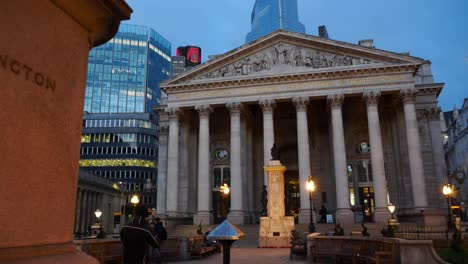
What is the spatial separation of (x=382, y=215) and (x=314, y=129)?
45.7ft

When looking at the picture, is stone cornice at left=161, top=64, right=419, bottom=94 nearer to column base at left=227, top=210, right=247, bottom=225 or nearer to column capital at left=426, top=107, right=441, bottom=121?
column capital at left=426, top=107, right=441, bottom=121

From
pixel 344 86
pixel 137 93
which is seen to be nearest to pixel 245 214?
pixel 344 86

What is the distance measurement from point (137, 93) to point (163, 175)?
82117 millimetres

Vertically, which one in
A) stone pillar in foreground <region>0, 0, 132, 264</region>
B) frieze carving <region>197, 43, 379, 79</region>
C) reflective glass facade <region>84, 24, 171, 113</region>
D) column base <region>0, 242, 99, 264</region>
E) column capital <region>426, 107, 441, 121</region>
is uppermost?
reflective glass facade <region>84, 24, 171, 113</region>

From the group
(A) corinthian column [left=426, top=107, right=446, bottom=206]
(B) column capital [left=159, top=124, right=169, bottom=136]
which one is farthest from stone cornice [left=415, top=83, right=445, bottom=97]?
(B) column capital [left=159, top=124, right=169, bottom=136]

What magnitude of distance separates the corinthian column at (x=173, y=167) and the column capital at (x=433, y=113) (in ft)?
90.7

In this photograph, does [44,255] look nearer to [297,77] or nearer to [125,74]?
[297,77]

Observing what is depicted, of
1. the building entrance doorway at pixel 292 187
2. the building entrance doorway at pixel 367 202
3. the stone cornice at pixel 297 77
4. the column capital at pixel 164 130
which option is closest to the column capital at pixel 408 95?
the stone cornice at pixel 297 77

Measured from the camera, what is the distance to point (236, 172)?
1521 inches

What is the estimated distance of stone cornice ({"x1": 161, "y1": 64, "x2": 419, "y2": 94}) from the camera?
37.1 m

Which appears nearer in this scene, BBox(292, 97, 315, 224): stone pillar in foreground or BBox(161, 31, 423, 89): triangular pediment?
BBox(292, 97, 315, 224): stone pillar in foreground

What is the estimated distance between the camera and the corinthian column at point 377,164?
113ft

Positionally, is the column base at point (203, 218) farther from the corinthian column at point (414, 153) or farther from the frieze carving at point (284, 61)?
the corinthian column at point (414, 153)

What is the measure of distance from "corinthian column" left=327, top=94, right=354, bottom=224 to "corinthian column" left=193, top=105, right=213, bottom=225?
12.9 meters
